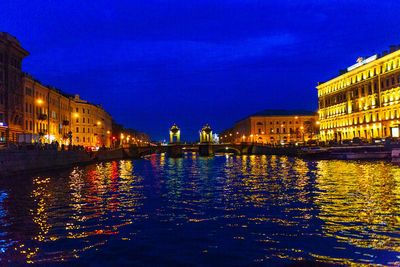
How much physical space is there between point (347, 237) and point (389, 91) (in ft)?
315

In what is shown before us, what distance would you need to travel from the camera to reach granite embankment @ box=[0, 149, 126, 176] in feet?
137

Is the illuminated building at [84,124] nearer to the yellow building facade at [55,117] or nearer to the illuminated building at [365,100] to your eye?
the yellow building facade at [55,117]

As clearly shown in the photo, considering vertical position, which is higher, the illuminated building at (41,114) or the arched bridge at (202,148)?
the illuminated building at (41,114)

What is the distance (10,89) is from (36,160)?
20.0 m

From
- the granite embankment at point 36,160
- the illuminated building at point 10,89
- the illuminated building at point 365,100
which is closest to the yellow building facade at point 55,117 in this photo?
the illuminated building at point 10,89

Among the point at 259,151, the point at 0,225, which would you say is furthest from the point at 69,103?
the point at 0,225

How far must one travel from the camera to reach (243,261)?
11250 mm

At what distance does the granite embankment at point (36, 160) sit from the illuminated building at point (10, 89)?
28.6 ft

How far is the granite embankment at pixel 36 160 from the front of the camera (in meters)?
41.6

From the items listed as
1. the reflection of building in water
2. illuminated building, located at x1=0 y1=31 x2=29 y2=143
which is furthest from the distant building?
the reflection of building in water

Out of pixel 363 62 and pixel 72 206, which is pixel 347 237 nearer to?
pixel 72 206

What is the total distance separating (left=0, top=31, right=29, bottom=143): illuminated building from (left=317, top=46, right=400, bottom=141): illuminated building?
8655 cm

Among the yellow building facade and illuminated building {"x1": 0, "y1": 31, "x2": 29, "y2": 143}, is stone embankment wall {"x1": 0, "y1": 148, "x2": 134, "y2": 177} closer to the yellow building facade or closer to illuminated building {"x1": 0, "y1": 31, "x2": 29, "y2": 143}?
the yellow building facade

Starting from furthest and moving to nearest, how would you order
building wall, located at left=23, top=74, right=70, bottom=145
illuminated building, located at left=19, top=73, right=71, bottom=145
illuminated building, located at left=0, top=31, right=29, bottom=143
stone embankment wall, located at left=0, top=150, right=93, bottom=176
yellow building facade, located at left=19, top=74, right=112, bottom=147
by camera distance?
yellow building facade, located at left=19, top=74, right=112, bottom=147, building wall, located at left=23, top=74, right=70, bottom=145, illuminated building, located at left=19, top=73, right=71, bottom=145, illuminated building, located at left=0, top=31, right=29, bottom=143, stone embankment wall, located at left=0, top=150, right=93, bottom=176
